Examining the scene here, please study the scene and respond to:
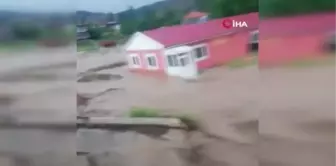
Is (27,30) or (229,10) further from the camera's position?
(27,30)

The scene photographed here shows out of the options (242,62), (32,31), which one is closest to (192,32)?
(242,62)

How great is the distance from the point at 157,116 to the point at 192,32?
0.82 feet

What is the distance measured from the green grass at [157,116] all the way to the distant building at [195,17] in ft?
0.84

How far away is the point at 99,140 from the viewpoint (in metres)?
1.30

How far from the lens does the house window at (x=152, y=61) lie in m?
1.25

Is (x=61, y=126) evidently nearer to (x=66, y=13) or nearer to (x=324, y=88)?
(x=66, y=13)

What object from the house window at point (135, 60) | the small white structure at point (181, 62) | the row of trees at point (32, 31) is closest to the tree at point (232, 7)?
the small white structure at point (181, 62)

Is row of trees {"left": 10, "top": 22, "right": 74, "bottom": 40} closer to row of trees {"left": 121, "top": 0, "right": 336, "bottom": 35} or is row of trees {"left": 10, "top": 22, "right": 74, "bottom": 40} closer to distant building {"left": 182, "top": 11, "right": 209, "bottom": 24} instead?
row of trees {"left": 121, "top": 0, "right": 336, "bottom": 35}

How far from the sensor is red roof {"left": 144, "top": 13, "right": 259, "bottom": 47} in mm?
1184

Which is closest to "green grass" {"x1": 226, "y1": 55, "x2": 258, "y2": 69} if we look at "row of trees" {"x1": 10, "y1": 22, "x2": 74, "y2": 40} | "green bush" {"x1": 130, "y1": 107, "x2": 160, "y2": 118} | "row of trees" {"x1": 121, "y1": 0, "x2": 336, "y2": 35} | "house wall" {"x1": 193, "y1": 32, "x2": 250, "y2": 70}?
"house wall" {"x1": 193, "y1": 32, "x2": 250, "y2": 70}

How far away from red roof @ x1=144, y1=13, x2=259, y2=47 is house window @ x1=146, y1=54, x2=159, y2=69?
49mm

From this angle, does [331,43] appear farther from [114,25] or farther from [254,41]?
[114,25]

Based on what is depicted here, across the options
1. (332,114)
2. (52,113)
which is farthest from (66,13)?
(332,114)

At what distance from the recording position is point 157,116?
1.25 meters
